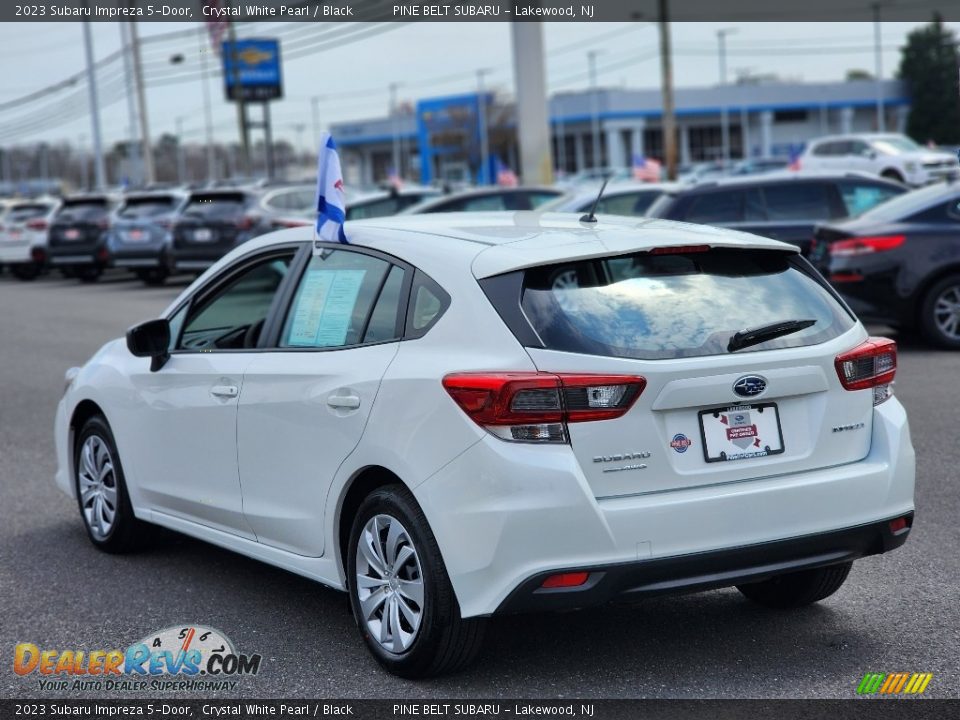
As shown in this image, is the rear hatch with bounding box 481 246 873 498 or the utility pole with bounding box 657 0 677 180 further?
the utility pole with bounding box 657 0 677 180

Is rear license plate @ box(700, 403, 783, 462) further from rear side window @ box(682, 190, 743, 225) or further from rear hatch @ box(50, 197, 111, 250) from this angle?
rear hatch @ box(50, 197, 111, 250)

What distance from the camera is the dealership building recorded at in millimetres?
98625

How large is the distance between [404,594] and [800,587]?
5.39ft

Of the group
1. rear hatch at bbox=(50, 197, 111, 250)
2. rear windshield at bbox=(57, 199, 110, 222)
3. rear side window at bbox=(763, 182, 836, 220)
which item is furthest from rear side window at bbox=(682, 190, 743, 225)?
rear windshield at bbox=(57, 199, 110, 222)

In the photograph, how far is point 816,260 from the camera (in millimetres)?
13016

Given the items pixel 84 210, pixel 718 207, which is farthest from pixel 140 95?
pixel 718 207

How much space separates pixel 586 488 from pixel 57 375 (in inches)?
414

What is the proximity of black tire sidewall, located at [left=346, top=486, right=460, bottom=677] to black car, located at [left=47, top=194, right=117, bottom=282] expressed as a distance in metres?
24.8

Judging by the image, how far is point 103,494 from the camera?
6598 millimetres

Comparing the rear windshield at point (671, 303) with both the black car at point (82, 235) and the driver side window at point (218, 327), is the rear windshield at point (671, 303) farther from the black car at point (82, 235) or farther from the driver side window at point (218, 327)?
the black car at point (82, 235)

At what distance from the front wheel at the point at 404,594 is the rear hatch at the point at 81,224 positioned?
82.9 ft

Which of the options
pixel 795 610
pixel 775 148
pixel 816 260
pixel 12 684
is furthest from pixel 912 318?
pixel 775 148

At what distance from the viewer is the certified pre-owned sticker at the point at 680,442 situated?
4.27 meters

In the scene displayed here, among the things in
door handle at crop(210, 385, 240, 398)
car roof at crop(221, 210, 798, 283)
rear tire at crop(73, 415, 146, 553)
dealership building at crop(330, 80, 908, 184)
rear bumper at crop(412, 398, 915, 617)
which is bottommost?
rear tire at crop(73, 415, 146, 553)
